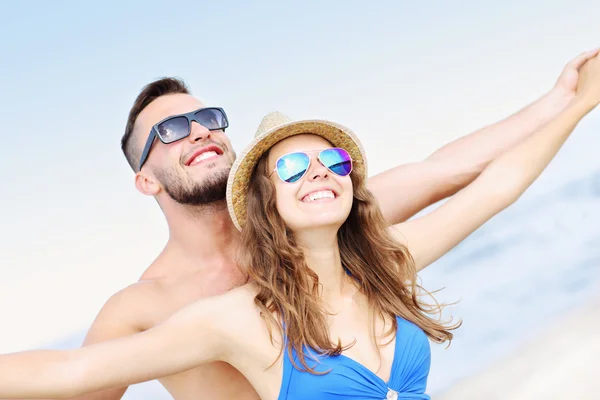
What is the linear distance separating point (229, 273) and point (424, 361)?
50.4 inches

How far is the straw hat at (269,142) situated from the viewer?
151 inches

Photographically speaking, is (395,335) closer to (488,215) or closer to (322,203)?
(322,203)

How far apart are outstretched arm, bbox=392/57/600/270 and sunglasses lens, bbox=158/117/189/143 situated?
1.32 metres

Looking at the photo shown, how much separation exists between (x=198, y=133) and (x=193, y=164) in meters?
0.18

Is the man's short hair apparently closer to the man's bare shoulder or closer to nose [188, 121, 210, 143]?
nose [188, 121, 210, 143]

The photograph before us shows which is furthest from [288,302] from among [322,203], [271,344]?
[322,203]

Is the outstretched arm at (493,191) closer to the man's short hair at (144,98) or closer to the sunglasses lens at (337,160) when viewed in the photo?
the sunglasses lens at (337,160)

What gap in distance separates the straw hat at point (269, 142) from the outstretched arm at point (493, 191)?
22.4 inches

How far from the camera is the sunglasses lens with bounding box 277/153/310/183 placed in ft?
12.1

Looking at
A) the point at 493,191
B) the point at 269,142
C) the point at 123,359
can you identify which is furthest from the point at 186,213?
the point at 493,191

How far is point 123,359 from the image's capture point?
3.28 metres

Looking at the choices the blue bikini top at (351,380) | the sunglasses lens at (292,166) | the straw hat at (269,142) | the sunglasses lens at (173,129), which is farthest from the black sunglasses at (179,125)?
the blue bikini top at (351,380)

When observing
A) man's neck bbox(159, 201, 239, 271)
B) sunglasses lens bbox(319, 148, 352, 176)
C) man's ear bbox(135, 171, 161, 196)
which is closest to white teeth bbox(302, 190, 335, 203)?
sunglasses lens bbox(319, 148, 352, 176)

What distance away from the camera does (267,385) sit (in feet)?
11.9
